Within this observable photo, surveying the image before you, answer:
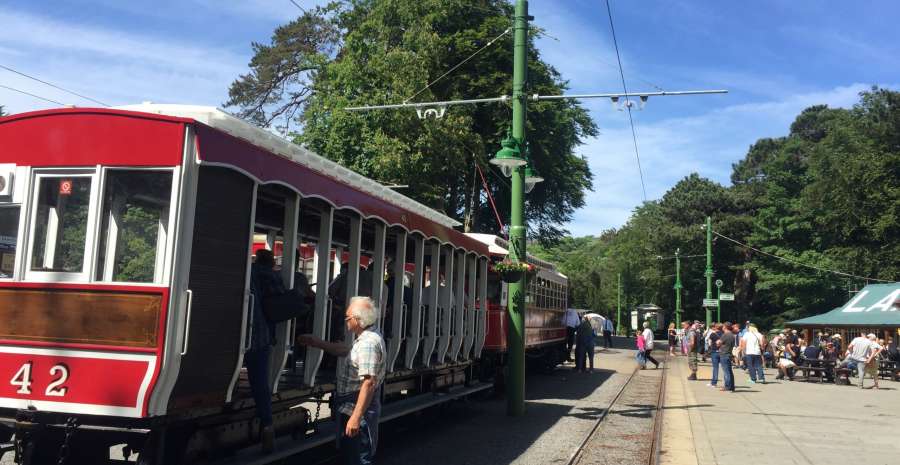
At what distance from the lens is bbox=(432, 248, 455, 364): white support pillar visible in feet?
32.1

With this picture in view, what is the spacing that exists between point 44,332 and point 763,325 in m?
55.8

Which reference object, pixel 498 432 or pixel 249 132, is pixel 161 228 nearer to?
pixel 249 132

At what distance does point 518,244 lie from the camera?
11.6 m

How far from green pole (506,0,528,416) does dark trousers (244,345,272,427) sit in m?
6.14

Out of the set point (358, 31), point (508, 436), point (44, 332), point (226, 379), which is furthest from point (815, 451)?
point (358, 31)

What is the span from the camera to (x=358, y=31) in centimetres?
2656

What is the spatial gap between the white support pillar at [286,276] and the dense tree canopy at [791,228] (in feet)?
93.5

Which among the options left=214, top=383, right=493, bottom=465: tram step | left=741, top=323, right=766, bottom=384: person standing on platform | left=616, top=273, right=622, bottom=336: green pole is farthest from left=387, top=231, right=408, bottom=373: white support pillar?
left=616, top=273, right=622, bottom=336: green pole

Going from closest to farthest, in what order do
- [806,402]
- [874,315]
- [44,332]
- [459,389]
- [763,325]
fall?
[44,332] → [459,389] → [806,402] → [874,315] → [763,325]

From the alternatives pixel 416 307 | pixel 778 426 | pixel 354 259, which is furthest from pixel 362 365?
pixel 778 426

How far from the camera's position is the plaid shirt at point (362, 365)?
484 centimetres

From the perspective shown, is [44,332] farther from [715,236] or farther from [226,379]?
[715,236]

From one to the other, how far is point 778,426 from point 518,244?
4.77m

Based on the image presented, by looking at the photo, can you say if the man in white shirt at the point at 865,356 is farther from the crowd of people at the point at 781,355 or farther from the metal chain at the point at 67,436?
the metal chain at the point at 67,436
